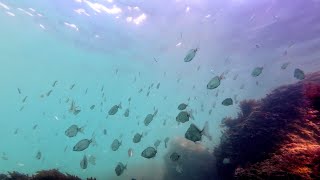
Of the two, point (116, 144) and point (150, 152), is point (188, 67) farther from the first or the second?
point (150, 152)

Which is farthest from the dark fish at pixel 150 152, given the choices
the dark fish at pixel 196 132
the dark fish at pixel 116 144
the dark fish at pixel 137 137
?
the dark fish at pixel 116 144

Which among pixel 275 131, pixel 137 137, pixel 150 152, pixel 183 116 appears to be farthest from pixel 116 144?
pixel 275 131

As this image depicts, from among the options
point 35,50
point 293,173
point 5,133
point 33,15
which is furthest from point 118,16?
point 5,133

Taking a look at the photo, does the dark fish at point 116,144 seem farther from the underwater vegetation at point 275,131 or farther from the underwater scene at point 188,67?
the underwater vegetation at point 275,131

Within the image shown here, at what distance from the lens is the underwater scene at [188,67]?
31.0ft

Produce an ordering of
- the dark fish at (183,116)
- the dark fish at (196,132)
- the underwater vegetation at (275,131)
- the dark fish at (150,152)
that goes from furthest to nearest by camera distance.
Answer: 1. the underwater vegetation at (275,131)
2. the dark fish at (183,116)
3. the dark fish at (150,152)
4. the dark fish at (196,132)

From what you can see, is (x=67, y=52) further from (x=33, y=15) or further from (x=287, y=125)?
(x=287, y=125)

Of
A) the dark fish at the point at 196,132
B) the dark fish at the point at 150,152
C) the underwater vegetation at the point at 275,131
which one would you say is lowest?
the dark fish at the point at 150,152

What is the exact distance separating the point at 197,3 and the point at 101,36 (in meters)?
12.3

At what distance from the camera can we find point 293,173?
655cm

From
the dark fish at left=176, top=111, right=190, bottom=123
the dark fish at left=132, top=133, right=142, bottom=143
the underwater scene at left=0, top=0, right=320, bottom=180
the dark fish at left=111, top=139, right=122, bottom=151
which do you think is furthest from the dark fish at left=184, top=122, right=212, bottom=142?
the dark fish at left=111, top=139, right=122, bottom=151

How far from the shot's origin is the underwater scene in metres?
9.45

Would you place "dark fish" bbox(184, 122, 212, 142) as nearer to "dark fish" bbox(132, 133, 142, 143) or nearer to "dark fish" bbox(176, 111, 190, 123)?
"dark fish" bbox(176, 111, 190, 123)

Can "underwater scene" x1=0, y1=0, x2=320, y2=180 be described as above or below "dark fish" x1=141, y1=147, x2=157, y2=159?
above
